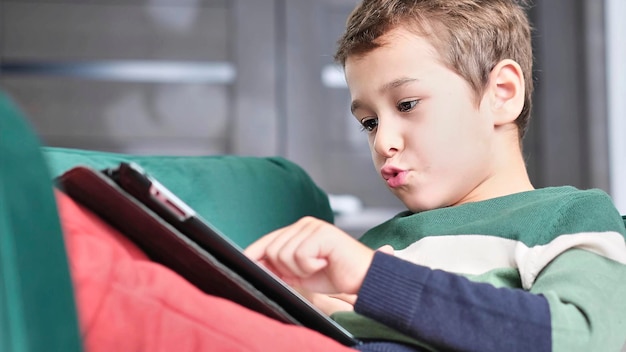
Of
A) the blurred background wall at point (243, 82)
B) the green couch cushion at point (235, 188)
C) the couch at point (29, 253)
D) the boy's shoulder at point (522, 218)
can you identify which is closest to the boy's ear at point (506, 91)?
the boy's shoulder at point (522, 218)

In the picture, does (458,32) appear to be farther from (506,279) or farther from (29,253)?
(29,253)

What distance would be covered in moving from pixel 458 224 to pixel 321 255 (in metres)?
0.30

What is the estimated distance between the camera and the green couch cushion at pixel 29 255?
1.37ft

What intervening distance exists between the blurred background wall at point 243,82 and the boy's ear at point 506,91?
1.69 metres

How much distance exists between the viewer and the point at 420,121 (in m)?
1.00

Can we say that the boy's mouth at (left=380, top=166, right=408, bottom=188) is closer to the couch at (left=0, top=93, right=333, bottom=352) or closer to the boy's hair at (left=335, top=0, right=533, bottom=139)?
the boy's hair at (left=335, top=0, right=533, bottom=139)

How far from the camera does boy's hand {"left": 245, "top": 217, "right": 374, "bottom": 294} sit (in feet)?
2.31

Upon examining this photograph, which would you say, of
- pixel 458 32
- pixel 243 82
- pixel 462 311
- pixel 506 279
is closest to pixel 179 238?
pixel 462 311

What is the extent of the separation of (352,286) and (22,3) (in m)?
2.38

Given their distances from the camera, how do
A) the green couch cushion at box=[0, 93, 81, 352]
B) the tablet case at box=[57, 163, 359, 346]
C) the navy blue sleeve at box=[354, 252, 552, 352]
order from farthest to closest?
the navy blue sleeve at box=[354, 252, 552, 352]
the tablet case at box=[57, 163, 359, 346]
the green couch cushion at box=[0, 93, 81, 352]

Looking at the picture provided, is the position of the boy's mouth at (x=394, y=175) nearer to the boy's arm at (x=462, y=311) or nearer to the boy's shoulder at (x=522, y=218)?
the boy's shoulder at (x=522, y=218)

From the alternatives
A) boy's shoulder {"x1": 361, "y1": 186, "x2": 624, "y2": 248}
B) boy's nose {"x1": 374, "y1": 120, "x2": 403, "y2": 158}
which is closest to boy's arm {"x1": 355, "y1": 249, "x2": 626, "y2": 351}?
boy's shoulder {"x1": 361, "y1": 186, "x2": 624, "y2": 248}

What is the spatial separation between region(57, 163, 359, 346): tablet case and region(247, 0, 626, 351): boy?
51 millimetres

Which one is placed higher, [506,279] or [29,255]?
[29,255]
